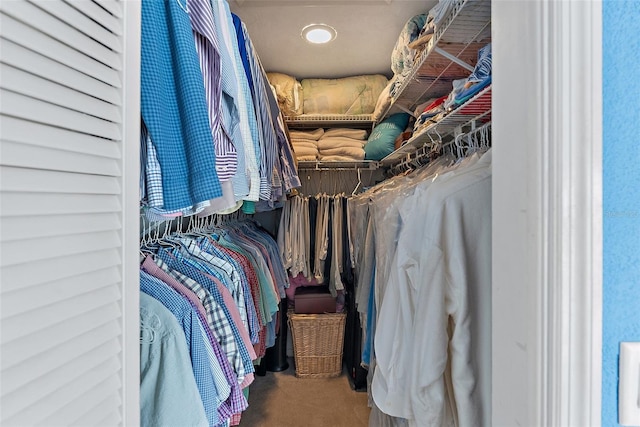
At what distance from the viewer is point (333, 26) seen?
191 centimetres

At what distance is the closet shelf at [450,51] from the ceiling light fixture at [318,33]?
0.58 metres

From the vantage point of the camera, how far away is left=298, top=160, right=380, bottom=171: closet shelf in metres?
2.54

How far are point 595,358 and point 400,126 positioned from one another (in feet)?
6.33

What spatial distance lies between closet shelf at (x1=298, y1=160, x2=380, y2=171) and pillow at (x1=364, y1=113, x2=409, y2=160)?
23 cm

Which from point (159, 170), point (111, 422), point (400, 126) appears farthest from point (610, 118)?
point (400, 126)

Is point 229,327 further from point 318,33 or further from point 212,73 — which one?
point 318,33

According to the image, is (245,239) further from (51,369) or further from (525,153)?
(525,153)

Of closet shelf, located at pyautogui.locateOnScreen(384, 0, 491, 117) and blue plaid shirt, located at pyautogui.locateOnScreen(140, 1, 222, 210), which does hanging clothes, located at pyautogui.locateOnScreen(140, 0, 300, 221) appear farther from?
closet shelf, located at pyautogui.locateOnScreen(384, 0, 491, 117)

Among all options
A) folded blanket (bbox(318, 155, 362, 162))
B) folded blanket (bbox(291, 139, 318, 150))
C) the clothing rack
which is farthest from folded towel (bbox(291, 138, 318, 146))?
the clothing rack

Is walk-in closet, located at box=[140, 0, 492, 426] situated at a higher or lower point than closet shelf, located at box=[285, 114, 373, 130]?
lower

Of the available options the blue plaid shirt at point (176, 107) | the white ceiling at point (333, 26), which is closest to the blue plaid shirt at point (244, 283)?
the blue plaid shirt at point (176, 107)

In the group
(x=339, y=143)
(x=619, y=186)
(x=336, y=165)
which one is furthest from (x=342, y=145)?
(x=619, y=186)

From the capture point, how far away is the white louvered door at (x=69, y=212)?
0.36 m

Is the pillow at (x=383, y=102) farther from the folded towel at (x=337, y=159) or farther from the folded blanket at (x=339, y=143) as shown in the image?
the folded towel at (x=337, y=159)
